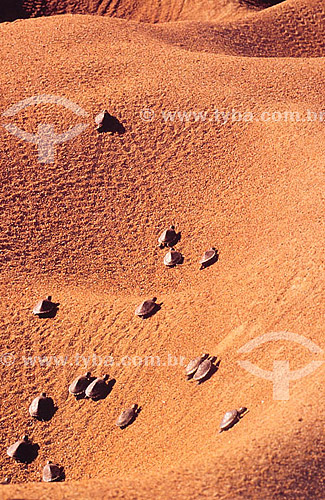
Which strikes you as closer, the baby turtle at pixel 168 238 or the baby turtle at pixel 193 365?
the baby turtle at pixel 193 365

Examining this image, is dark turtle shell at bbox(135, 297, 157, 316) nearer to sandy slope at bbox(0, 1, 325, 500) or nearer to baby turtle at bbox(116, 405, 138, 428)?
sandy slope at bbox(0, 1, 325, 500)

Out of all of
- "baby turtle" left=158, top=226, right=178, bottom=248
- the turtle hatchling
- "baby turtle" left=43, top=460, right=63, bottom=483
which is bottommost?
"baby turtle" left=43, top=460, right=63, bottom=483

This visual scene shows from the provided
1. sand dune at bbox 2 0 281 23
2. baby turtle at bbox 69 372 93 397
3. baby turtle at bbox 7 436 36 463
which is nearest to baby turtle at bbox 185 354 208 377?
baby turtle at bbox 69 372 93 397

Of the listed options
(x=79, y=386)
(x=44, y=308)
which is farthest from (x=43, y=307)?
(x=79, y=386)

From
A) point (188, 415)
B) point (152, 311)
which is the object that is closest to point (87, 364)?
point (152, 311)

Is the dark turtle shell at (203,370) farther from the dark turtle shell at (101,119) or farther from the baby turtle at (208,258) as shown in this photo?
the dark turtle shell at (101,119)

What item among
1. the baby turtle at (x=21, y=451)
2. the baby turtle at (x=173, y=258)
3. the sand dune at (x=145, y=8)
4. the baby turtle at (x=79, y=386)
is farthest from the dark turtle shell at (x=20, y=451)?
the sand dune at (x=145, y=8)
